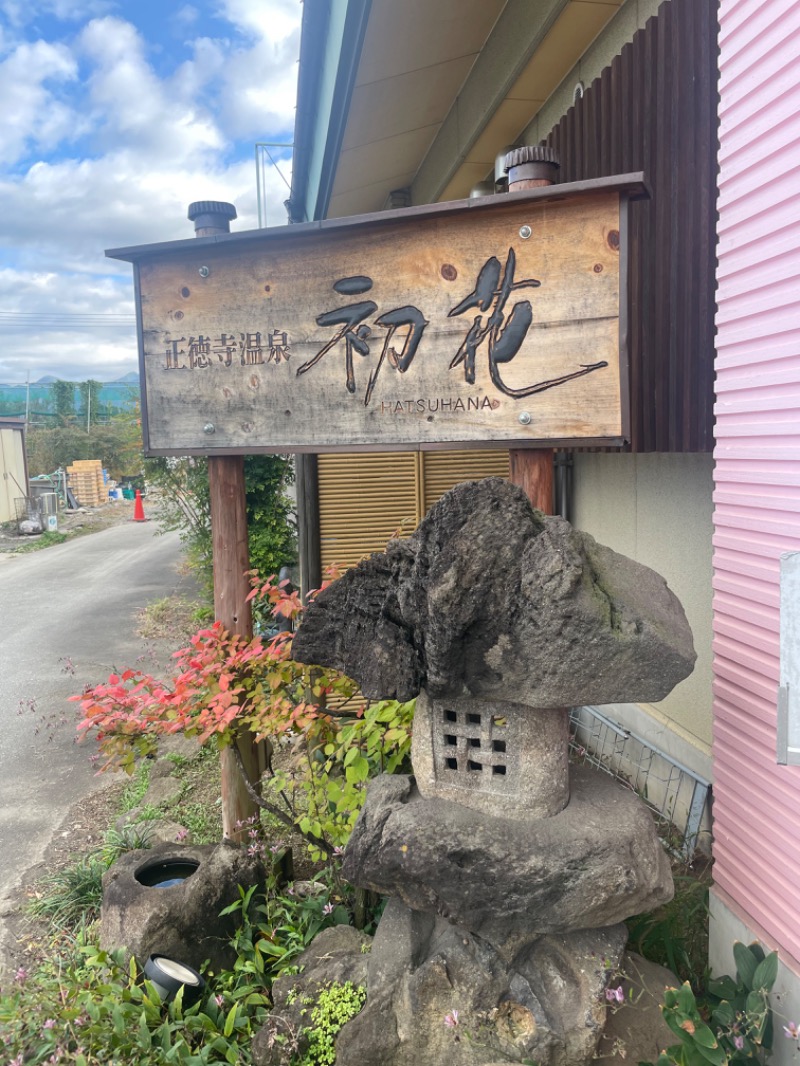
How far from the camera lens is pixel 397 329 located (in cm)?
349

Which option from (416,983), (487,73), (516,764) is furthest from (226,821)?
(487,73)

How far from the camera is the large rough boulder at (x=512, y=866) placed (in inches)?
103

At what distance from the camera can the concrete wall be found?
457 centimetres

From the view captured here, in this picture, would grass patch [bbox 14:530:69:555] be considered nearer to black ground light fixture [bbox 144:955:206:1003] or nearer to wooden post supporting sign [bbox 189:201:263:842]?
wooden post supporting sign [bbox 189:201:263:842]

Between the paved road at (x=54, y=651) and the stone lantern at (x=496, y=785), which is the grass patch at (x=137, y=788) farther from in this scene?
the stone lantern at (x=496, y=785)

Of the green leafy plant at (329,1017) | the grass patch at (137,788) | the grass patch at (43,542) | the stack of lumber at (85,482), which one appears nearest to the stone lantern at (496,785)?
the green leafy plant at (329,1017)

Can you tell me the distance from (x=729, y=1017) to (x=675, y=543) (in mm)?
2921

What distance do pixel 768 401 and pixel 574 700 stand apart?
1.42 m

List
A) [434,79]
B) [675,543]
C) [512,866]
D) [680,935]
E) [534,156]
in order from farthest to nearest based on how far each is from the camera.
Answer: [434,79] → [675,543] → [680,935] → [534,156] → [512,866]

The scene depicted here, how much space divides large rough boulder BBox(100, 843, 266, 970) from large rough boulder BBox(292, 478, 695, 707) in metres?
1.90

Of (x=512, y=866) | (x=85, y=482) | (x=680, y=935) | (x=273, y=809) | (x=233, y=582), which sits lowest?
(x=680, y=935)

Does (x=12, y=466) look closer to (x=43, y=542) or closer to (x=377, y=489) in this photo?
(x=43, y=542)

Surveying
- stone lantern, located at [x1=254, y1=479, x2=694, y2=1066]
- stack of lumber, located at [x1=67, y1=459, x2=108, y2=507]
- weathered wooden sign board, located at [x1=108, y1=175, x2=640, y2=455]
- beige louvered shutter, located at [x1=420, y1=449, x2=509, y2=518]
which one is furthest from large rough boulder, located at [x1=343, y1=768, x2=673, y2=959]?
stack of lumber, located at [x1=67, y1=459, x2=108, y2=507]

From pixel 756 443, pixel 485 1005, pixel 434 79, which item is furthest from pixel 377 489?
pixel 485 1005
